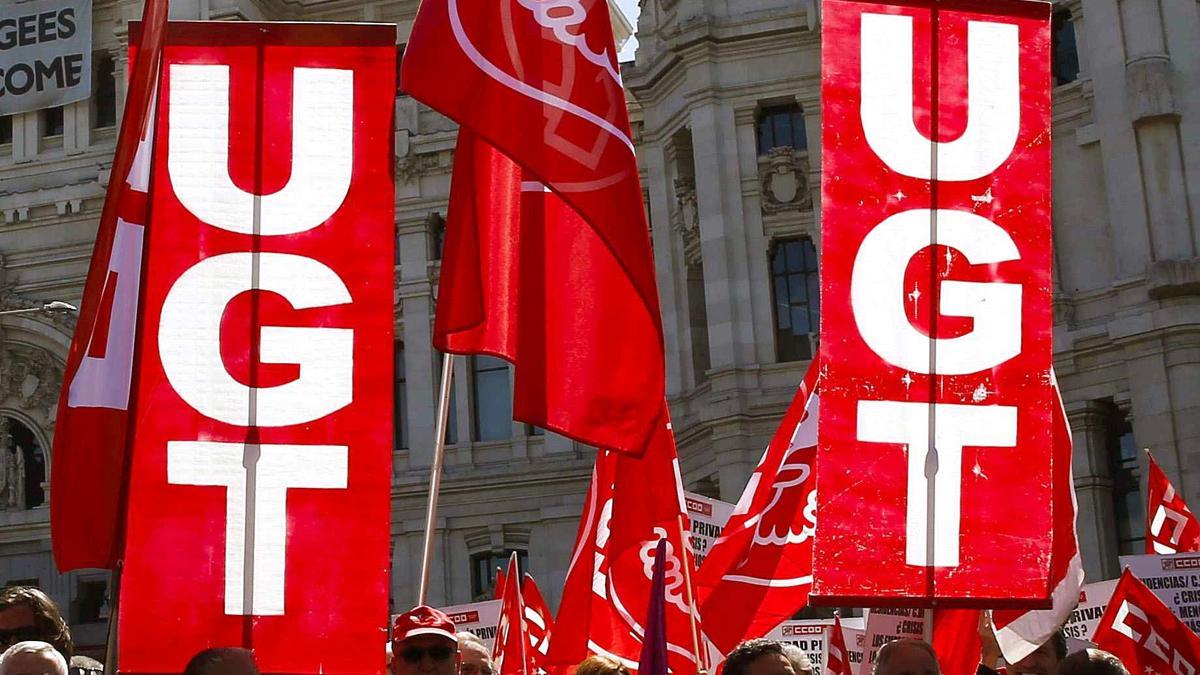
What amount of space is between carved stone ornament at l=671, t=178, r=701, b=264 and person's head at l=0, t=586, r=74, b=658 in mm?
23011

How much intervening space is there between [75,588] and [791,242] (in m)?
16.0

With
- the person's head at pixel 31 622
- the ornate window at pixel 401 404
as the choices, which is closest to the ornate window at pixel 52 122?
the ornate window at pixel 401 404

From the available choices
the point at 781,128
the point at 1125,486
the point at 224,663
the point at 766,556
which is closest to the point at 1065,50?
the point at 781,128

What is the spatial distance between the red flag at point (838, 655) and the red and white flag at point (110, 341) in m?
6.00

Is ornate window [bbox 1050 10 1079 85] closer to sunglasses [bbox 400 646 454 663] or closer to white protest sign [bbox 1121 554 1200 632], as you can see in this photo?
white protest sign [bbox 1121 554 1200 632]

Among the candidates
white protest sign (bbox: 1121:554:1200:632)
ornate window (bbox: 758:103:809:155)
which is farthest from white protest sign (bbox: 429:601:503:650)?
ornate window (bbox: 758:103:809:155)

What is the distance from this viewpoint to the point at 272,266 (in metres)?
7.44

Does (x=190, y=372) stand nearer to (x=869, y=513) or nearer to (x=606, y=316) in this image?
(x=606, y=316)

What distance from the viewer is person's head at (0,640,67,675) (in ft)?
20.7

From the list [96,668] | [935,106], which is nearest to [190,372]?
[96,668]

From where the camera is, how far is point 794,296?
29.4 meters

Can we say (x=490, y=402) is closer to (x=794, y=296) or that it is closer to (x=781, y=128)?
Result: (x=794, y=296)

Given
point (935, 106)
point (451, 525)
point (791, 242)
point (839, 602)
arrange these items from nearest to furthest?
point (839, 602)
point (935, 106)
point (791, 242)
point (451, 525)

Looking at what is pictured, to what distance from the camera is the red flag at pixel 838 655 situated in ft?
38.0
